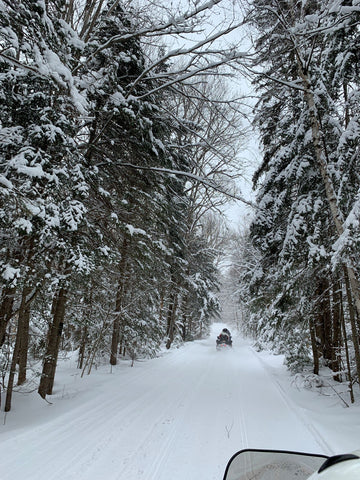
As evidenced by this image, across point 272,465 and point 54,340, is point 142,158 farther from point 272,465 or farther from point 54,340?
point 272,465

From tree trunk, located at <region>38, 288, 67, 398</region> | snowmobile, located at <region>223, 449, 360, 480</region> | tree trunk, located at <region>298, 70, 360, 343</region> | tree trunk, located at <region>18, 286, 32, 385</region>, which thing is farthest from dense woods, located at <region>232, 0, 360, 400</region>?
tree trunk, located at <region>18, 286, 32, 385</region>

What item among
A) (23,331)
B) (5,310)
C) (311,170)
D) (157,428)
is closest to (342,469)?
(157,428)

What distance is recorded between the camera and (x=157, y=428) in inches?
184

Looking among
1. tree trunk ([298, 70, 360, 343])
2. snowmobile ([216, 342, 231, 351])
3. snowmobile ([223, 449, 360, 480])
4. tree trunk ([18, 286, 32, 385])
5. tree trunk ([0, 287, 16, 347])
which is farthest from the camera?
snowmobile ([216, 342, 231, 351])

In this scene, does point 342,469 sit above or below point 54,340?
above

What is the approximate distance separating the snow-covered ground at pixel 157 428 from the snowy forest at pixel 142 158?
3.01ft

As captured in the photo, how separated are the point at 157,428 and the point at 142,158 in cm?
625

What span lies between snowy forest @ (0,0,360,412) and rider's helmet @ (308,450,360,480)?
145 inches

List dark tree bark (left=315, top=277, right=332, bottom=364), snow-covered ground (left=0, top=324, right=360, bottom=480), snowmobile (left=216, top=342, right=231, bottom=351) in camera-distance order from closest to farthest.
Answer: snow-covered ground (left=0, top=324, right=360, bottom=480), dark tree bark (left=315, top=277, right=332, bottom=364), snowmobile (left=216, top=342, right=231, bottom=351)

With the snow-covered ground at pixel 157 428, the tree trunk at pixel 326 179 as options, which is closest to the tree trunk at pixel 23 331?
the snow-covered ground at pixel 157 428

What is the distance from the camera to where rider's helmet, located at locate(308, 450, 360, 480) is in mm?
744

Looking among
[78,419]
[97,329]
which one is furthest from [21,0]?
[97,329]

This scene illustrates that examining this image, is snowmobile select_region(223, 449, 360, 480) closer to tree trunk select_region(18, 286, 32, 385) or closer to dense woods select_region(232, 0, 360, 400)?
dense woods select_region(232, 0, 360, 400)

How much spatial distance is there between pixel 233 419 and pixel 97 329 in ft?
19.1
